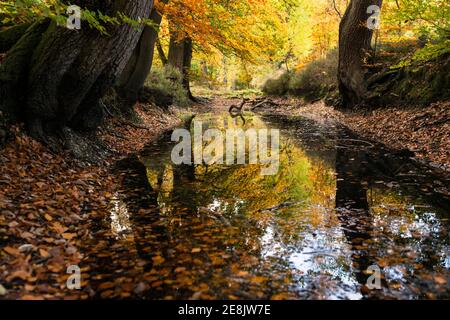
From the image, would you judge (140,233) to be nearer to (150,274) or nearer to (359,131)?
(150,274)

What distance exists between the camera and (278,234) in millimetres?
4973

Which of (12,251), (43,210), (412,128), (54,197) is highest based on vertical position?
(412,128)

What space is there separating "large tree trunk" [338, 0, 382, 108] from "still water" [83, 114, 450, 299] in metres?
9.47

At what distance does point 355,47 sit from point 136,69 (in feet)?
33.0

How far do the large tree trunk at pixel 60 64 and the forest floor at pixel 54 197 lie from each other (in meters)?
0.69

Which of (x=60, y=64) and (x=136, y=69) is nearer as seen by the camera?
(x=60, y=64)

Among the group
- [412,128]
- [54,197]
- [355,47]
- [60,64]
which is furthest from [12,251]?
Result: [355,47]

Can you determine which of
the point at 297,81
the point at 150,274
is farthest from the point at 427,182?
the point at 297,81

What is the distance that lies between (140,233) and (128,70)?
34.0 ft

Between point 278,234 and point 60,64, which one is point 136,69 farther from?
point 278,234

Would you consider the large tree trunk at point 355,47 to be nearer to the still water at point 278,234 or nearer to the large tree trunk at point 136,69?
the large tree trunk at point 136,69

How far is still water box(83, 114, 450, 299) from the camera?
3699 mm

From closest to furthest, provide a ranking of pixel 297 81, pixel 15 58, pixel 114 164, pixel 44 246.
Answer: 1. pixel 44 246
2. pixel 15 58
3. pixel 114 164
4. pixel 297 81
